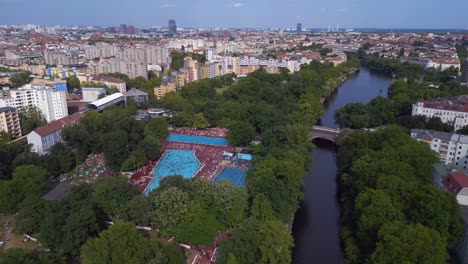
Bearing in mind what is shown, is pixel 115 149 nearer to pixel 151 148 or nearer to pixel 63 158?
pixel 151 148

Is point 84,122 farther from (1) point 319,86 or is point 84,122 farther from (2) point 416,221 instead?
(1) point 319,86

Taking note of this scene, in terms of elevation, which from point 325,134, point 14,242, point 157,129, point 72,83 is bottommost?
point 14,242

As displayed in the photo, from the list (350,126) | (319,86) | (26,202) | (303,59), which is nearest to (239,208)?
(26,202)

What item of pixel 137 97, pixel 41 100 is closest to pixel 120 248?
pixel 41 100

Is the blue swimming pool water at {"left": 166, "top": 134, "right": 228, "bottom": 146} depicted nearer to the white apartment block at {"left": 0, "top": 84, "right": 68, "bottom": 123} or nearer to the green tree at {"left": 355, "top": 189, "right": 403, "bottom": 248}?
the white apartment block at {"left": 0, "top": 84, "right": 68, "bottom": 123}

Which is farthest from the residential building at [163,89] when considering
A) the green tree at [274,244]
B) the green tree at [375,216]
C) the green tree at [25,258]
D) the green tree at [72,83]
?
the green tree at [375,216]

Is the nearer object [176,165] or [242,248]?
[242,248]

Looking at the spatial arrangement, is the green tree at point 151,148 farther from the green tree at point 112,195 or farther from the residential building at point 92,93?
the residential building at point 92,93
